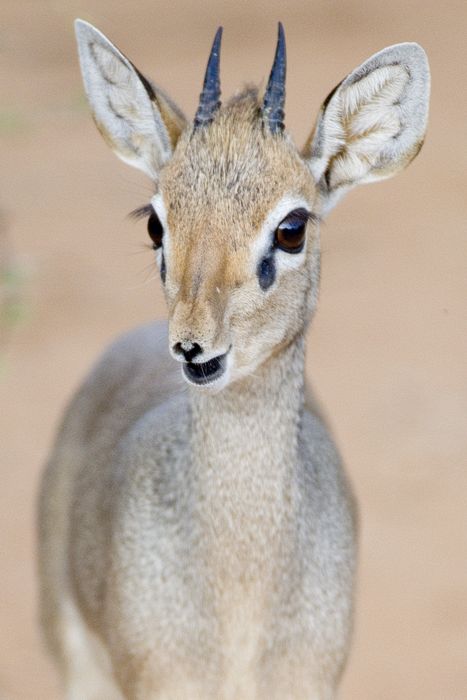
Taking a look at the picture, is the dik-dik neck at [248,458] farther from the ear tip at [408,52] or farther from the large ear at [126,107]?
the ear tip at [408,52]

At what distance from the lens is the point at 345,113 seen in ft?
15.1

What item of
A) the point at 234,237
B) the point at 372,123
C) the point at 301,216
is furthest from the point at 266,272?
the point at 372,123

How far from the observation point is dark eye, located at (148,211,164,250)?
428cm

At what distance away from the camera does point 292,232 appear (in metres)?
4.25

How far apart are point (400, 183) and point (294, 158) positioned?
7294mm

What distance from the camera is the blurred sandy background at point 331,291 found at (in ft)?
23.1

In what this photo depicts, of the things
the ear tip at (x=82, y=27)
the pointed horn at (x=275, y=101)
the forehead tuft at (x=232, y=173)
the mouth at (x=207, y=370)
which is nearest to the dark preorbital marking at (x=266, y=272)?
the forehead tuft at (x=232, y=173)

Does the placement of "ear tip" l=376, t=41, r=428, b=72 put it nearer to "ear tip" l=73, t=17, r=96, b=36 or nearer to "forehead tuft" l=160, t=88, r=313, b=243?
"forehead tuft" l=160, t=88, r=313, b=243

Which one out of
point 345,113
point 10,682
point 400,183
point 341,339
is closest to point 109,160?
point 400,183

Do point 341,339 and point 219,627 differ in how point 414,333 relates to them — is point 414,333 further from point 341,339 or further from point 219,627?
point 219,627

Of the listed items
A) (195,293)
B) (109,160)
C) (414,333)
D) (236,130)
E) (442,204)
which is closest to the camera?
(195,293)

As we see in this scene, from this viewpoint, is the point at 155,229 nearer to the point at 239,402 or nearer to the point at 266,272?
the point at 266,272

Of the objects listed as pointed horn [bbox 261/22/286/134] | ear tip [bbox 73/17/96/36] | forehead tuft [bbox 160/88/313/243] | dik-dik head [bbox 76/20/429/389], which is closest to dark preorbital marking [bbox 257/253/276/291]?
dik-dik head [bbox 76/20/429/389]

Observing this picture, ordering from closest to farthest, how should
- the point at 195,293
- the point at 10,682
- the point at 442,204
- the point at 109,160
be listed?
the point at 195,293 < the point at 10,682 < the point at 442,204 < the point at 109,160
